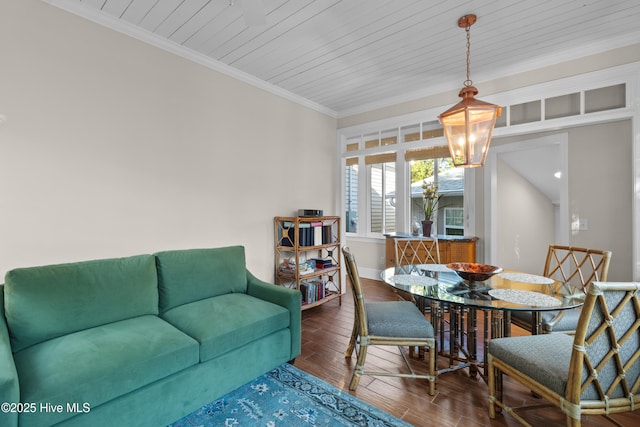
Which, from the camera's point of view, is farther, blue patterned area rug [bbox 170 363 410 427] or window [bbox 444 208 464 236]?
window [bbox 444 208 464 236]

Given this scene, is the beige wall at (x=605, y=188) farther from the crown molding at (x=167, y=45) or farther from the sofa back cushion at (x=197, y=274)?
the sofa back cushion at (x=197, y=274)

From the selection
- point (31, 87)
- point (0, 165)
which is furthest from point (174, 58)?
point (0, 165)

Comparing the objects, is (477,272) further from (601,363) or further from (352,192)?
(352,192)

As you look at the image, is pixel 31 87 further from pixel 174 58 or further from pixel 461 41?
pixel 461 41

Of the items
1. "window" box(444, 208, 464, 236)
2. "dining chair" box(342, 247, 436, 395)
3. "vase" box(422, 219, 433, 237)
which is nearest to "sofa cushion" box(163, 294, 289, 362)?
"dining chair" box(342, 247, 436, 395)

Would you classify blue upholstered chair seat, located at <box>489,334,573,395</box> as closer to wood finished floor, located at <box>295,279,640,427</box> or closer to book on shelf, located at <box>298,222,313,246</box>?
wood finished floor, located at <box>295,279,640,427</box>

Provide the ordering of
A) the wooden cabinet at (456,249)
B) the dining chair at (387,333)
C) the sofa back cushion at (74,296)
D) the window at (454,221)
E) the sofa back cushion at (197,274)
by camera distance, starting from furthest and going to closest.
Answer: the window at (454,221), the wooden cabinet at (456,249), the sofa back cushion at (197,274), the dining chair at (387,333), the sofa back cushion at (74,296)

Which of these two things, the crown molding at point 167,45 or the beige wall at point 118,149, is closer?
the beige wall at point 118,149

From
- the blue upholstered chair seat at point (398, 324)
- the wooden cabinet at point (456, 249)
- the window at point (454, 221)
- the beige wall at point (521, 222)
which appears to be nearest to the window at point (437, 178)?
the window at point (454, 221)

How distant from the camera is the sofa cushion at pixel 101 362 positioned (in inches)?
51.4

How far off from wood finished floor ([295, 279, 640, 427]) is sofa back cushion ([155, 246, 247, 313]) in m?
0.90

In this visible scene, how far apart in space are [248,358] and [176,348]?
526 millimetres

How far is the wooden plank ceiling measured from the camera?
2.18 meters

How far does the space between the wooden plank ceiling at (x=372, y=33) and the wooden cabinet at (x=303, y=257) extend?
5.57ft
